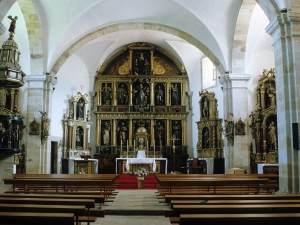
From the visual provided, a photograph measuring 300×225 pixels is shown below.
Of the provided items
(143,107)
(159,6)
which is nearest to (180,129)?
(143,107)

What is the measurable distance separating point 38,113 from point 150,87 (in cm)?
792

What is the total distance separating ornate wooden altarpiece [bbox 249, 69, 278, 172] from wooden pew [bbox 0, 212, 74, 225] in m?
12.2

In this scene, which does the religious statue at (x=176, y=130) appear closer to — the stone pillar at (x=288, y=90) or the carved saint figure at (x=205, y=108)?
the carved saint figure at (x=205, y=108)

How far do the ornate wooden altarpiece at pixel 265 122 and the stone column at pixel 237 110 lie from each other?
1.76 ft

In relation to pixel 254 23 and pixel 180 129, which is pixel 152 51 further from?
pixel 254 23

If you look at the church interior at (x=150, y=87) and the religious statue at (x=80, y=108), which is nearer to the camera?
the church interior at (x=150, y=87)

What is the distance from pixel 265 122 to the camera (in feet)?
47.3

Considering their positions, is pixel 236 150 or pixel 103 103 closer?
pixel 236 150

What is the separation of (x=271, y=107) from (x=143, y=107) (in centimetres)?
796

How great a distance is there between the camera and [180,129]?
20.4 meters

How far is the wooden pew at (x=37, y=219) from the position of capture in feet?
9.86

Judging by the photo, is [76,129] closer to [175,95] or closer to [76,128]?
[76,128]

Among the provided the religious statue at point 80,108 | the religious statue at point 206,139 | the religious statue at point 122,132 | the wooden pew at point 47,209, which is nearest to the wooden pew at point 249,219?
the wooden pew at point 47,209

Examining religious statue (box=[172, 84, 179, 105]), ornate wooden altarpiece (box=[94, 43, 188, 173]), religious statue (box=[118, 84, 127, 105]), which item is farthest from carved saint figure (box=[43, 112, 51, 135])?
religious statue (box=[172, 84, 179, 105])
